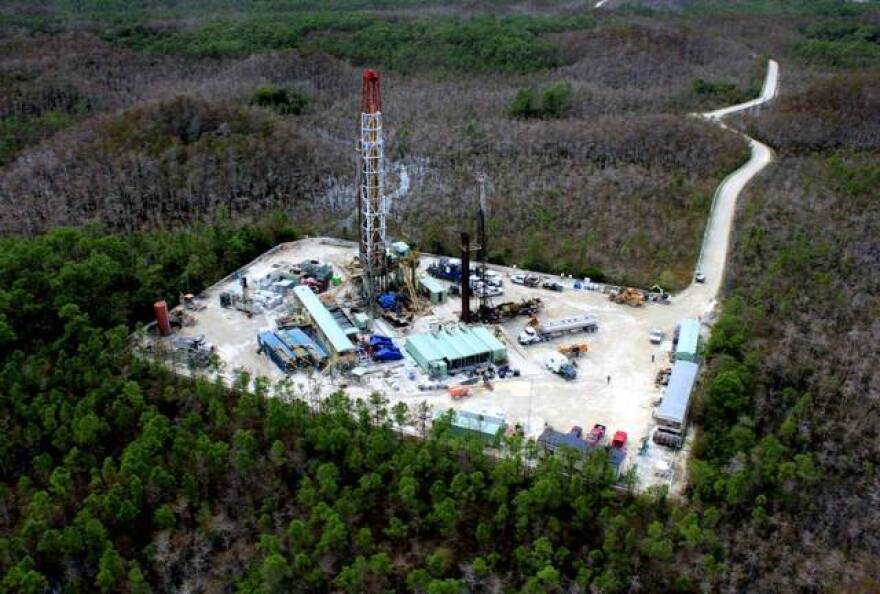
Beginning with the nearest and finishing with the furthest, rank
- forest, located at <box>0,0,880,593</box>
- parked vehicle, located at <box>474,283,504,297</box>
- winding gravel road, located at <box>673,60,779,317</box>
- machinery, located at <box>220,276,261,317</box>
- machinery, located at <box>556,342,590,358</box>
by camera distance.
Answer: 1. forest, located at <box>0,0,880,593</box>
2. machinery, located at <box>556,342,590,358</box>
3. machinery, located at <box>220,276,261,317</box>
4. winding gravel road, located at <box>673,60,779,317</box>
5. parked vehicle, located at <box>474,283,504,297</box>

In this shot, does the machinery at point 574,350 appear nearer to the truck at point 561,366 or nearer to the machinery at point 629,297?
the truck at point 561,366

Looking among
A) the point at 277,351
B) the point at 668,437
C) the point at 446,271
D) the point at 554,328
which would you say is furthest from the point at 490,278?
the point at 668,437

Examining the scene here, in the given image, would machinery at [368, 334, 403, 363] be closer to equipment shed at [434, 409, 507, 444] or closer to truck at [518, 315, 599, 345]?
equipment shed at [434, 409, 507, 444]

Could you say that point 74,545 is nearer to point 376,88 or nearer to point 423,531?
point 423,531

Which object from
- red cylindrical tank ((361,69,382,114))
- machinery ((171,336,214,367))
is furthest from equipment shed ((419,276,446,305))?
machinery ((171,336,214,367))

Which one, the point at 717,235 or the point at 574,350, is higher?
the point at 717,235

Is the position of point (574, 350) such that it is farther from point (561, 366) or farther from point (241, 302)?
point (241, 302)
